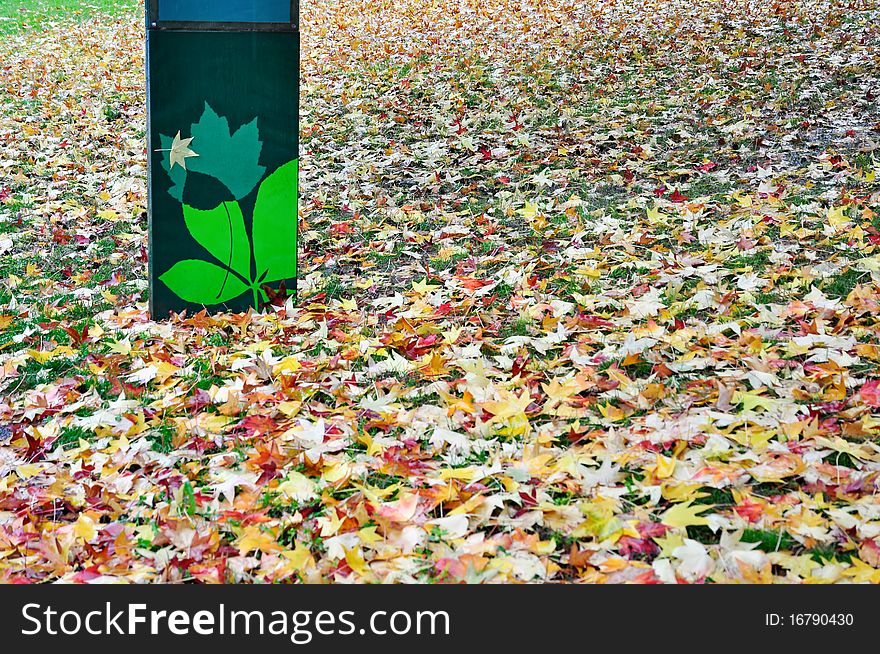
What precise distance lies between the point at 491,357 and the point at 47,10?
15665 mm

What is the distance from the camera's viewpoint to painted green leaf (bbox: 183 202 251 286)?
446 cm

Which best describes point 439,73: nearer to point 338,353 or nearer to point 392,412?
point 338,353

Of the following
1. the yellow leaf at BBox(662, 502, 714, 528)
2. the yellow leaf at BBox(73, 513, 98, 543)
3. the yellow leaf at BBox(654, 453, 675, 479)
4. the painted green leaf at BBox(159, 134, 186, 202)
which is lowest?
the yellow leaf at BBox(73, 513, 98, 543)

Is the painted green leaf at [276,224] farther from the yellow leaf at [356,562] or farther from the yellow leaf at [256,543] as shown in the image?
the yellow leaf at [356,562]

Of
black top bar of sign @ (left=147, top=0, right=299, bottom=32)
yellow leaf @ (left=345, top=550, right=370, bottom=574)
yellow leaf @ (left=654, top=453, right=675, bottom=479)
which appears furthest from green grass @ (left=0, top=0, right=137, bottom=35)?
yellow leaf @ (left=654, top=453, right=675, bottom=479)

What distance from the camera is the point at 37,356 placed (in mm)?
4074

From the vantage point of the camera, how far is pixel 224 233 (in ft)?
14.9

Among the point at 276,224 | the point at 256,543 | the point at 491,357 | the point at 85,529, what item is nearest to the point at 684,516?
the point at 256,543

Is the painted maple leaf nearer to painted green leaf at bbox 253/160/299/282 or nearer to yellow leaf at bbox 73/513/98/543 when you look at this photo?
painted green leaf at bbox 253/160/299/282

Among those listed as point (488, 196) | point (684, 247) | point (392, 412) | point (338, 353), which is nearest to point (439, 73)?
point (488, 196)

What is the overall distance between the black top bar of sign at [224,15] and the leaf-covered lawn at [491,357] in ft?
4.73

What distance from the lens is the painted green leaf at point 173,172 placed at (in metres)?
4.28

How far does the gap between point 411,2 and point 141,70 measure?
5.40 metres

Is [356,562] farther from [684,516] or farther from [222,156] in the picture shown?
[222,156]
